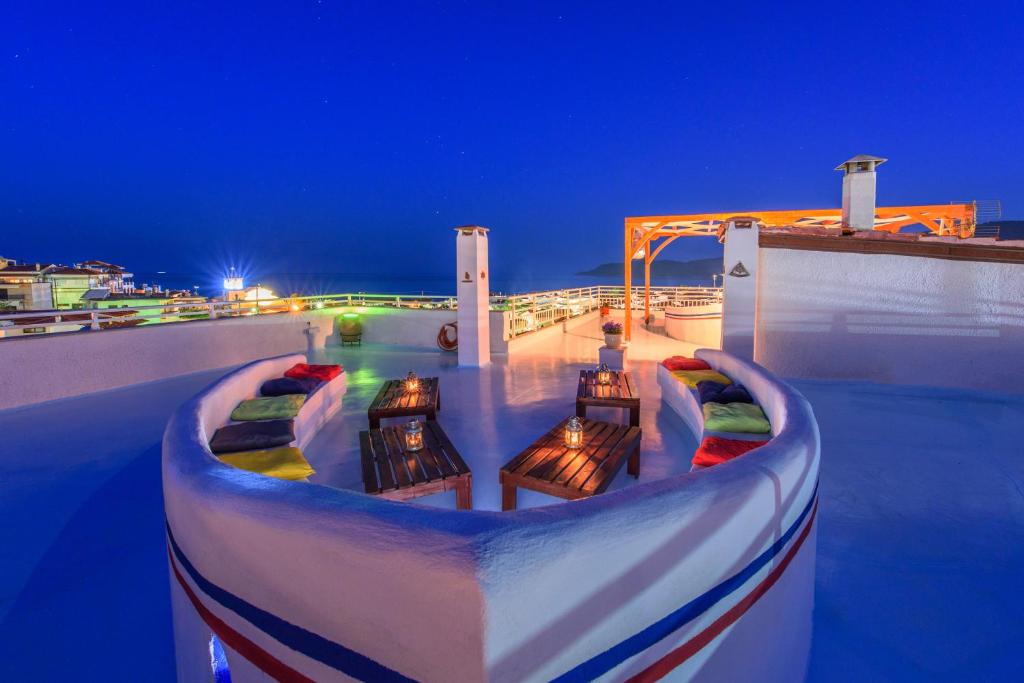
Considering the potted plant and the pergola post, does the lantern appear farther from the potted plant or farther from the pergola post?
the pergola post

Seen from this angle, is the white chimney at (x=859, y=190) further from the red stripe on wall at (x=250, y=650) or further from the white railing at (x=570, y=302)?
the red stripe on wall at (x=250, y=650)

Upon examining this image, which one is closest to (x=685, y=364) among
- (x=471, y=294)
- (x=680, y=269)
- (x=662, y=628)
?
(x=471, y=294)

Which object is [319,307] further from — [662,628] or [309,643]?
[662,628]

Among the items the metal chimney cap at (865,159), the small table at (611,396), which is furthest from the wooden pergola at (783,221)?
the small table at (611,396)

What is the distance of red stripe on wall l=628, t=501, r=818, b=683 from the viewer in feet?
4.11

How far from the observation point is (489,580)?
968mm

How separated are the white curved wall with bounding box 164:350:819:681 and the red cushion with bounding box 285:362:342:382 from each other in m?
4.18

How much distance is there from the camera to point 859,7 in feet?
34.3

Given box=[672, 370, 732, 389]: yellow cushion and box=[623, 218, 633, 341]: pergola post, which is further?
box=[623, 218, 633, 341]: pergola post

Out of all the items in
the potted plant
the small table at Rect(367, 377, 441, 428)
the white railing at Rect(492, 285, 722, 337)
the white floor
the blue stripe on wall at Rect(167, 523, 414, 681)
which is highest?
the white railing at Rect(492, 285, 722, 337)

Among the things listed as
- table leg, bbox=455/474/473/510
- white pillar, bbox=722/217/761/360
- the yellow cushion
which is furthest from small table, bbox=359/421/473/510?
white pillar, bbox=722/217/761/360

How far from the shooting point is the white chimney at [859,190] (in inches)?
297

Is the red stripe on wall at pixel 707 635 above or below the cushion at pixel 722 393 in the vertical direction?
below

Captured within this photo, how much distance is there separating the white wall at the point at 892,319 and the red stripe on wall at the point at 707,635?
6.41 metres
